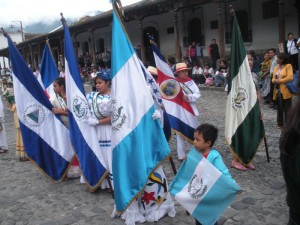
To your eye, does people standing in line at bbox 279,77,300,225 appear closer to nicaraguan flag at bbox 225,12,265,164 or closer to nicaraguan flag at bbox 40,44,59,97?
nicaraguan flag at bbox 225,12,265,164

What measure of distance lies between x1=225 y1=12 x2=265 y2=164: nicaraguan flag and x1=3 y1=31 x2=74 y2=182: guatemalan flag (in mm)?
2523

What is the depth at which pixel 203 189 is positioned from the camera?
2.90m

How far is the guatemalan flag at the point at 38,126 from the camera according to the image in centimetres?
517

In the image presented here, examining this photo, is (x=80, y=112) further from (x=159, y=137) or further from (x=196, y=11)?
(x=196, y=11)

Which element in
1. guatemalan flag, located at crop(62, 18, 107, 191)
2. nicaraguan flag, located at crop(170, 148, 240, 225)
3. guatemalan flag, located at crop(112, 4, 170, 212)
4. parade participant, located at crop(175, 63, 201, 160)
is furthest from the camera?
parade participant, located at crop(175, 63, 201, 160)

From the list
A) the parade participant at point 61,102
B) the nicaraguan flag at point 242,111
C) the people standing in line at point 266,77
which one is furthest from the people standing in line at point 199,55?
the parade participant at point 61,102

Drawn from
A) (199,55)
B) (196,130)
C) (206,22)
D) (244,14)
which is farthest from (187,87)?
(206,22)

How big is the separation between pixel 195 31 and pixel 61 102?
1442 centimetres

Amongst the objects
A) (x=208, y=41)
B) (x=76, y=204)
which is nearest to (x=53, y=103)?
(x=76, y=204)

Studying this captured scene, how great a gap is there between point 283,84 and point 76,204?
5.01 m

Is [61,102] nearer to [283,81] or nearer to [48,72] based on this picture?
[48,72]

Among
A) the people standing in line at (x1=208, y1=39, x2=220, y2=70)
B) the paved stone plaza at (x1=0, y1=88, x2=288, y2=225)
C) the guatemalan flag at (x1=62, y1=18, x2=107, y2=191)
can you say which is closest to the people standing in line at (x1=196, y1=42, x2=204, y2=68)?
the people standing in line at (x1=208, y1=39, x2=220, y2=70)

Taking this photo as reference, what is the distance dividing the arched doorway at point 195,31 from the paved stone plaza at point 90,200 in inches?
500

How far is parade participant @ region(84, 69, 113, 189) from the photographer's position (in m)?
4.30
